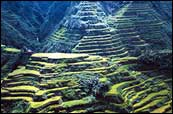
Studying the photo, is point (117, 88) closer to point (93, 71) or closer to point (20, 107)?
point (93, 71)

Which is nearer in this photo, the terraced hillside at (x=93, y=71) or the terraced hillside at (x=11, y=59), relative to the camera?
the terraced hillside at (x=93, y=71)

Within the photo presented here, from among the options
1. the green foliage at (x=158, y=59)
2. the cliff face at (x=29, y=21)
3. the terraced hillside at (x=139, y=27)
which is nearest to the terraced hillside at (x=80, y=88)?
the green foliage at (x=158, y=59)

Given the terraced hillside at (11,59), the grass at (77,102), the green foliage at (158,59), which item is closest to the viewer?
the grass at (77,102)

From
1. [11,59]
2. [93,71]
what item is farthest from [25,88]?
[11,59]

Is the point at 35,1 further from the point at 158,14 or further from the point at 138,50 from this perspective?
the point at 138,50

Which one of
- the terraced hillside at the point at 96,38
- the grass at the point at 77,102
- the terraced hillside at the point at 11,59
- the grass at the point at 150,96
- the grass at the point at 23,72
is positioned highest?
the terraced hillside at the point at 96,38

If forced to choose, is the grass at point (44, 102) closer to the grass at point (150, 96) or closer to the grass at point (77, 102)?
the grass at point (77, 102)

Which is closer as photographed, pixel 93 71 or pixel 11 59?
pixel 93 71
